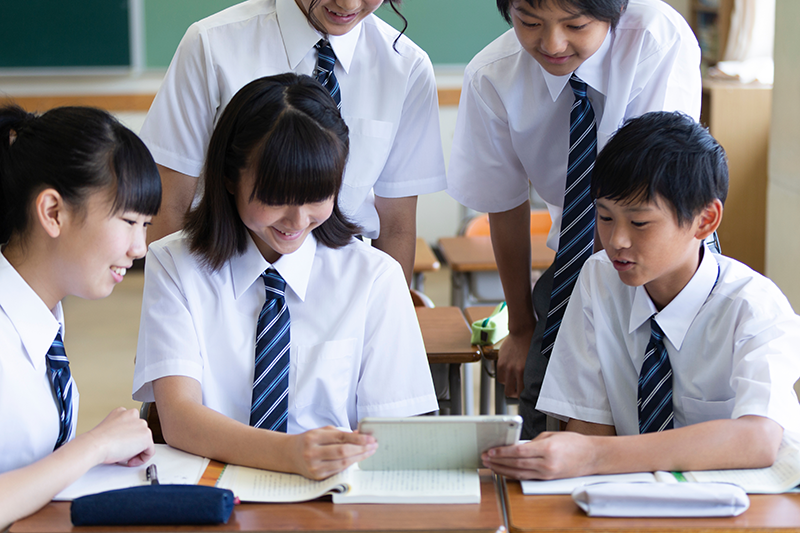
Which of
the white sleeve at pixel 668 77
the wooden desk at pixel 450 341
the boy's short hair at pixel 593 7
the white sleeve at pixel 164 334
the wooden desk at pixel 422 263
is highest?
the boy's short hair at pixel 593 7

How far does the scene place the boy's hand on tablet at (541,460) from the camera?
113 centimetres

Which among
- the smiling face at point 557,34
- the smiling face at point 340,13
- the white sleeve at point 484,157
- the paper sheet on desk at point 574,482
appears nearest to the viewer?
the paper sheet on desk at point 574,482

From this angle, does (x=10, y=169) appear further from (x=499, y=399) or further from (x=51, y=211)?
(x=499, y=399)

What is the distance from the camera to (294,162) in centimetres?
134

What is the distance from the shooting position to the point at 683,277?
4.81 ft

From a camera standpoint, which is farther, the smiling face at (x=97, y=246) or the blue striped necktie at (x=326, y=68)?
the blue striped necktie at (x=326, y=68)

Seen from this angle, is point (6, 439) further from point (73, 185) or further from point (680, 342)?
point (680, 342)

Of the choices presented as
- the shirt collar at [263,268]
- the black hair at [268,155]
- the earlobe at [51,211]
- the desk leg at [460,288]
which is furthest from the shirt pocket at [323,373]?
the desk leg at [460,288]

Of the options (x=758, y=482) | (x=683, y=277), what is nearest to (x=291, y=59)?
(x=683, y=277)

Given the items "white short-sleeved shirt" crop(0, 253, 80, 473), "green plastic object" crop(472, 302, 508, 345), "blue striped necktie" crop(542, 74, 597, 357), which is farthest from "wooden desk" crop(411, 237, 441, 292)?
"white short-sleeved shirt" crop(0, 253, 80, 473)

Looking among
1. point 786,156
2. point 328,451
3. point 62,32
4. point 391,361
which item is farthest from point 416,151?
point 62,32

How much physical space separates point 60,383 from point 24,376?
0.06m

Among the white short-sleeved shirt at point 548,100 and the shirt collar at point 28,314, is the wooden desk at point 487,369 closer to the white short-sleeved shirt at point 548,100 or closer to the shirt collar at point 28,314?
the white short-sleeved shirt at point 548,100

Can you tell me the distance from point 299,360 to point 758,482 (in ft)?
2.52
